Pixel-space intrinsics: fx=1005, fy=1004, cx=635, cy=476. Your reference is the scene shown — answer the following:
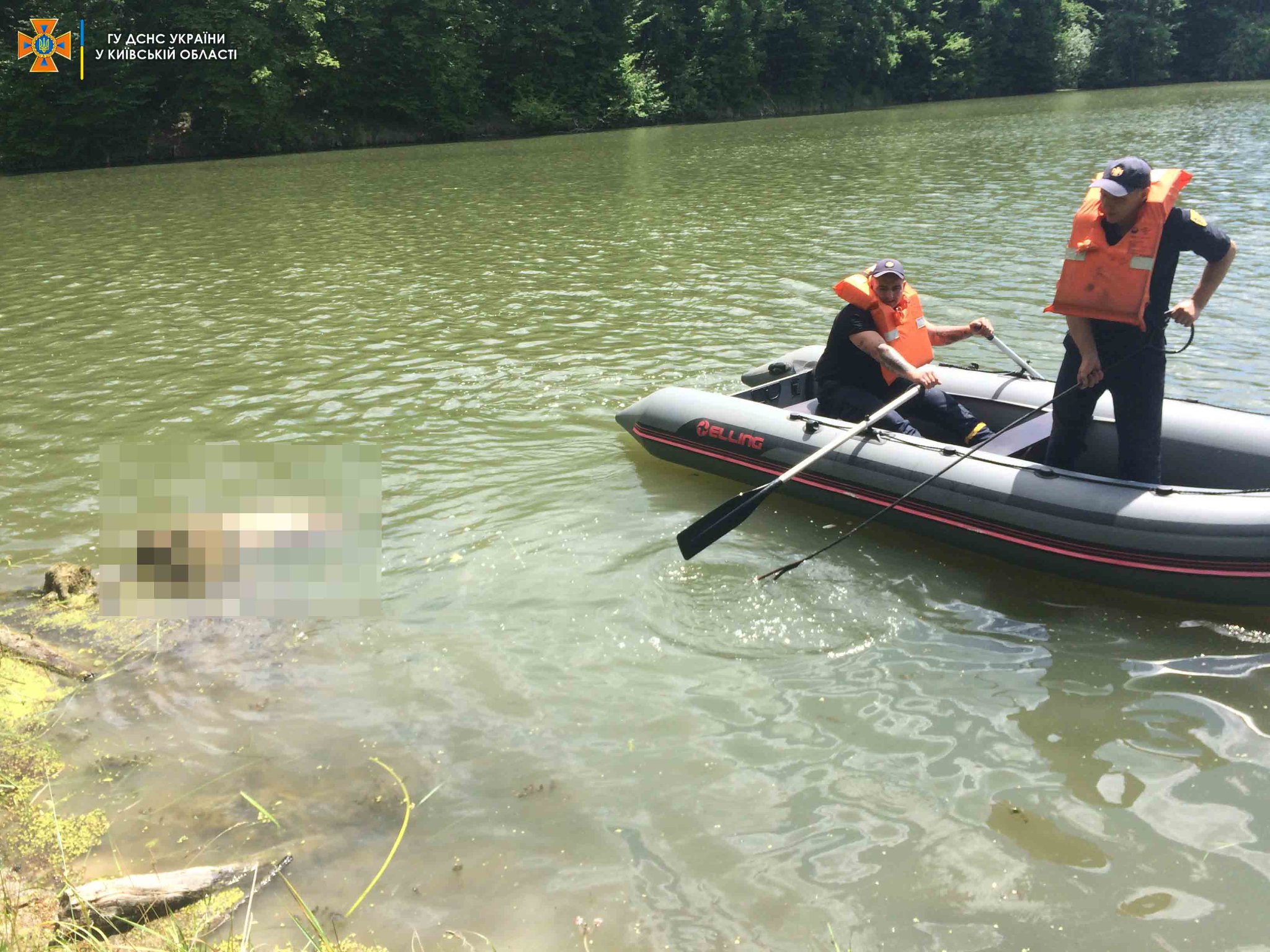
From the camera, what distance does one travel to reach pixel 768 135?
96.4ft

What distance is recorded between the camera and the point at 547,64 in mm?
36375

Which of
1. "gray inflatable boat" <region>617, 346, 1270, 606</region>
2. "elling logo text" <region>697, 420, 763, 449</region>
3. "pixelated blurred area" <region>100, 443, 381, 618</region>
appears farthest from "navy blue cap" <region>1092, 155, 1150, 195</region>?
"pixelated blurred area" <region>100, 443, 381, 618</region>

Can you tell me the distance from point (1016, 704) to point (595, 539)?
2.32m

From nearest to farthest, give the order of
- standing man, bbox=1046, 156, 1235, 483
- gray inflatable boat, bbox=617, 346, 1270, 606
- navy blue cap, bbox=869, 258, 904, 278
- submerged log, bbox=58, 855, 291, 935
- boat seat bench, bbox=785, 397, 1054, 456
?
1. submerged log, bbox=58, 855, 291, 935
2. standing man, bbox=1046, 156, 1235, 483
3. gray inflatable boat, bbox=617, 346, 1270, 606
4. boat seat bench, bbox=785, 397, 1054, 456
5. navy blue cap, bbox=869, 258, 904, 278

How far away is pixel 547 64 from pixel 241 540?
35.3m

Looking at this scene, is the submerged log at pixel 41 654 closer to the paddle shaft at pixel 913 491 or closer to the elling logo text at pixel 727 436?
the paddle shaft at pixel 913 491

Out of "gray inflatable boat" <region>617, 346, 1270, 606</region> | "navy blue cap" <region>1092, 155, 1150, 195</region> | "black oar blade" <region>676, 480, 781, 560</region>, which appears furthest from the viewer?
"black oar blade" <region>676, 480, 781, 560</region>

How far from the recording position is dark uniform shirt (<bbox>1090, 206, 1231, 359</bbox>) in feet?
13.7

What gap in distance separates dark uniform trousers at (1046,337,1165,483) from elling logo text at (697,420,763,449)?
158 cm

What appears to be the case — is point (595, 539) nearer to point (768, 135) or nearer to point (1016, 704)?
point (1016, 704)

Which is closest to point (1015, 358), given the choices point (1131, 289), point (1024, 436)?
point (1024, 436)

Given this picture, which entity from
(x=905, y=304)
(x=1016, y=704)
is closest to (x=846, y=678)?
(x=1016, y=704)

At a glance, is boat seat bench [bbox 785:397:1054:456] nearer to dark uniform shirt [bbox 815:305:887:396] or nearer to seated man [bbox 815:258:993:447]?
seated man [bbox 815:258:993:447]

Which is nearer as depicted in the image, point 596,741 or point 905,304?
point 596,741
